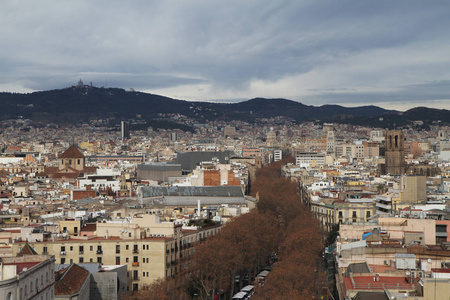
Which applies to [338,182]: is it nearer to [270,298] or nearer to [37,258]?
[270,298]

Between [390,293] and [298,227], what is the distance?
4198 centimetres

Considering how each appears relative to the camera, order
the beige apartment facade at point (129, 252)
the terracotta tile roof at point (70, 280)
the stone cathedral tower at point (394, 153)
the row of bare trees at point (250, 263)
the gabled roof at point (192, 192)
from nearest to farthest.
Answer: the terracotta tile roof at point (70, 280)
the row of bare trees at point (250, 263)
the beige apartment facade at point (129, 252)
the gabled roof at point (192, 192)
the stone cathedral tower at point (394, 153)

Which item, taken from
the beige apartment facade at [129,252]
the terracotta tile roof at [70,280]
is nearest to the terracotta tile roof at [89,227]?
the beige apartment facade at [129,252]

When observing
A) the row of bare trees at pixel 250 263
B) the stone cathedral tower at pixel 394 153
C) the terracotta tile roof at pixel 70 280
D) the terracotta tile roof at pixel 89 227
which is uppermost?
the stone cathedral tower at pixel 394 153

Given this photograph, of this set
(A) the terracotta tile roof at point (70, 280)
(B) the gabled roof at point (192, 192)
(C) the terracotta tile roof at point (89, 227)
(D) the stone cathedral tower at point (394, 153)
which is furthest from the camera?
(D) the stone cathedral tower at point (394, 153)

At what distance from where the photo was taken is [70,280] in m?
37.9

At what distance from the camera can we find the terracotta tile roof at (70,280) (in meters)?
36.3

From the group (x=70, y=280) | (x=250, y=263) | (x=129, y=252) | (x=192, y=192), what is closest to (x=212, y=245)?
(x=250, y=263)

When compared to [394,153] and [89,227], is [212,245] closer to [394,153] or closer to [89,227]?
[89,227]

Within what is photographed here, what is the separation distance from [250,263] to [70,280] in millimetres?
20785

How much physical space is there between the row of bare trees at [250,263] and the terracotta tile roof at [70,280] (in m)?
2.82

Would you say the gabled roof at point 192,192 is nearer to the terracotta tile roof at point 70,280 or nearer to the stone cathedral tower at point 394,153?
the terracotta tile roof at point 70,280

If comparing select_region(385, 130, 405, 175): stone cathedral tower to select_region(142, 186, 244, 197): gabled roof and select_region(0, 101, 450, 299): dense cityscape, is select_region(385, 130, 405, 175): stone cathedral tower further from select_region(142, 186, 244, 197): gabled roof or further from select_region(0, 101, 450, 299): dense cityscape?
select_region(142, 186, 244, 197): gabled roof

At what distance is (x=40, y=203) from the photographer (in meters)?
87.0
